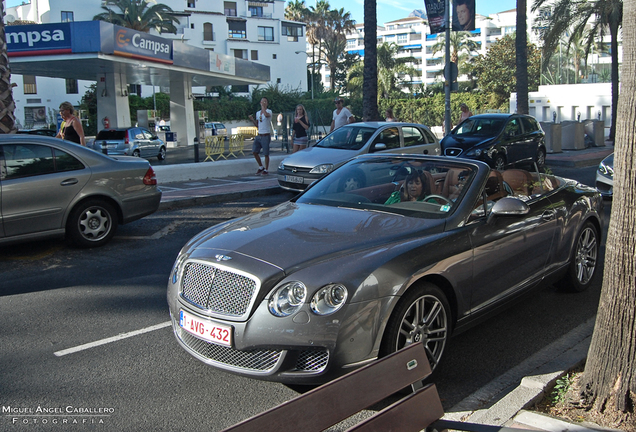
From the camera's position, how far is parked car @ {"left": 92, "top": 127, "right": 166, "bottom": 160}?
24.0m

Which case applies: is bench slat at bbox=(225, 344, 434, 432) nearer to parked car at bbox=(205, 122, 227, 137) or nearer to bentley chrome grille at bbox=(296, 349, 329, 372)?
bentley chrome grille at bbox=(296, 349, 329, 372)

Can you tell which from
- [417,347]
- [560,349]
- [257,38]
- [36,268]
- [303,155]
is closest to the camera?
[417,347]

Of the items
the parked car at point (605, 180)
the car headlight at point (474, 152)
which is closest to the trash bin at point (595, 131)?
A: the car headlight at point (474, 152)

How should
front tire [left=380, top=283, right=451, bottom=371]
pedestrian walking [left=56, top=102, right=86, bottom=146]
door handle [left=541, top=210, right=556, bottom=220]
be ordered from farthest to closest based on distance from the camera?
pedestrian walking [left=56, top=102, right=86, bottom=146]
door handle [left=541, top=210, right=556, bottom=220]
front tire [left=380, top=283, right=451, bottom=371]

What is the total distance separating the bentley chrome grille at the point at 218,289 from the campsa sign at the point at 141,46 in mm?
23695

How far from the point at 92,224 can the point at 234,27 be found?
231 feet

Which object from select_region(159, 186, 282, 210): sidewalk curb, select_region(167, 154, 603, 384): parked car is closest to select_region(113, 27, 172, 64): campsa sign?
select_region(159, 186, 282, 210): sidewalk curb

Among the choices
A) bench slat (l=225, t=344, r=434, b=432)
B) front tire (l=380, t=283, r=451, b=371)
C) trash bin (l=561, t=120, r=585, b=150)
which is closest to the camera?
bench slat (l=225, t=344, r=434, b=432)

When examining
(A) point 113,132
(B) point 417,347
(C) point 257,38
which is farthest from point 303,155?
(C) point 257,38

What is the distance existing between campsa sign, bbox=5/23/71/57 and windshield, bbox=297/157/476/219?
22.8 meters

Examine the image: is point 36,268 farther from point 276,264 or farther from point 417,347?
point 417,347

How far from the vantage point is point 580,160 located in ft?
64.0

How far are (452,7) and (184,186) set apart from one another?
38.4 ft

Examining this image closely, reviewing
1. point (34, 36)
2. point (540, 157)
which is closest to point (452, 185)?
point (540, 157)
